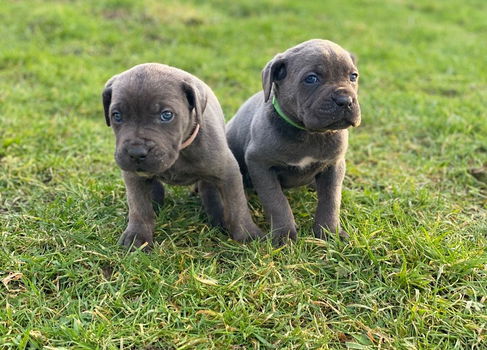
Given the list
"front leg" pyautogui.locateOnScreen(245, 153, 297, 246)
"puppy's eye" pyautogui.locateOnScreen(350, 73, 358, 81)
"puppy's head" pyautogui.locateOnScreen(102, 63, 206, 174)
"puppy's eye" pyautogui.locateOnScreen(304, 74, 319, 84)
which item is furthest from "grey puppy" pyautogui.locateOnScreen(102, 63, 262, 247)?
"puppy's eye" pyautogui.locateOnScreen(350, 73, 358, 81)

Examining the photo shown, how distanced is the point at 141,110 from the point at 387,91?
5.93 metres

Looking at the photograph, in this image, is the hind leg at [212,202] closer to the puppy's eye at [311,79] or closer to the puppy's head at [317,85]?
the puppy's head at [317,85]

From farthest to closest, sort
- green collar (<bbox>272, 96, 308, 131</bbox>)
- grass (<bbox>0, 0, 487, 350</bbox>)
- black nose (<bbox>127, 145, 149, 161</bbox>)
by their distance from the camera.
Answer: green collar (<bbox>272, 96, 308, 131</bbox>)
black nose (<bbox>127, 145, 149, 161</bbox>)
grass (<bbox>0, 0, 487, 350</bbox>)

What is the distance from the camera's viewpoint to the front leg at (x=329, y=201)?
15.7 ft

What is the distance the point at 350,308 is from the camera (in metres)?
3.98

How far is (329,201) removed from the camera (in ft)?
16.1

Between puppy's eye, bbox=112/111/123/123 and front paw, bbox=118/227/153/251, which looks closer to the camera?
puppy's eye, bbox=112/111/123/123

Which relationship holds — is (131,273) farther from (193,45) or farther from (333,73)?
(193,45)

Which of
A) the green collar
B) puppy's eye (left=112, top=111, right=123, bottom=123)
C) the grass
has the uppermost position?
puppy's eye (left=112, top=111, right=123, bottom=123)

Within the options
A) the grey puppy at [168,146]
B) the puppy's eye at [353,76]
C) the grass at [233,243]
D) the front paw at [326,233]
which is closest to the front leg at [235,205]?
the grey puppy at [168,146]

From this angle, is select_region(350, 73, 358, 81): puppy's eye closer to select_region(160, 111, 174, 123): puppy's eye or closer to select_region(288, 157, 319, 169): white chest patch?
select_region(288, 157, 319, 169): white chest patch

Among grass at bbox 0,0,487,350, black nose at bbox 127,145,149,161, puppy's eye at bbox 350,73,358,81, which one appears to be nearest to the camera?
grass at bbox 0,0,487,350

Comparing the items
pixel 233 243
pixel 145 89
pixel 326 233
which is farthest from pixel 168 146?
pixel 326 233

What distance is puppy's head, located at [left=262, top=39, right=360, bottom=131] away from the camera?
14.2 ft
